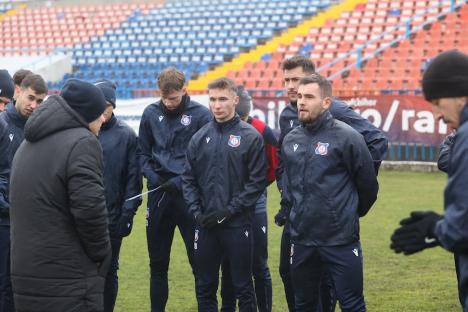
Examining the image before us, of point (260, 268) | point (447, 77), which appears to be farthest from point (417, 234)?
point (260, 268)

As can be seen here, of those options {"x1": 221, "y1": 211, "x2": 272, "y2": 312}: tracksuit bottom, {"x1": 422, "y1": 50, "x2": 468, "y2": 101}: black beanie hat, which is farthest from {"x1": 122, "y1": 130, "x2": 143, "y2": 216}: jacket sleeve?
{"x1": 422, "y1": 50, "x2": 468, "y2": 101}: black beanie hat

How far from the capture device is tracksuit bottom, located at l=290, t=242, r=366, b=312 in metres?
5.56

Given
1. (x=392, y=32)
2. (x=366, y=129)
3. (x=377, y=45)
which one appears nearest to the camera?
(x=366, y=129)

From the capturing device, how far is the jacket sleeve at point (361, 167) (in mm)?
5617

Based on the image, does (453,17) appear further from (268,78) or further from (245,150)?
(245,150)

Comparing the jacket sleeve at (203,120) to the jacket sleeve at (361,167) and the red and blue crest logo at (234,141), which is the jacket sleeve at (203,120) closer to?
the red and blue crest logo at (234,141)

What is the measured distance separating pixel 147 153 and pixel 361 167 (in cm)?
223

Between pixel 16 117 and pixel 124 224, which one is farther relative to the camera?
pixel 124 224

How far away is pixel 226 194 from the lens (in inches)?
249

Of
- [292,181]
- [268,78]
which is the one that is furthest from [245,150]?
[268,78]

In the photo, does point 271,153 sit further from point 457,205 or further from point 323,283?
point 457,205

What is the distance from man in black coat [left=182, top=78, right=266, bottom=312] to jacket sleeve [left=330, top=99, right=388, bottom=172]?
682mm

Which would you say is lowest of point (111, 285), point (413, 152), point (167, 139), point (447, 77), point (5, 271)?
point (413, 152)

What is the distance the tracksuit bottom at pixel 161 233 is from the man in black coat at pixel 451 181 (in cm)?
333
